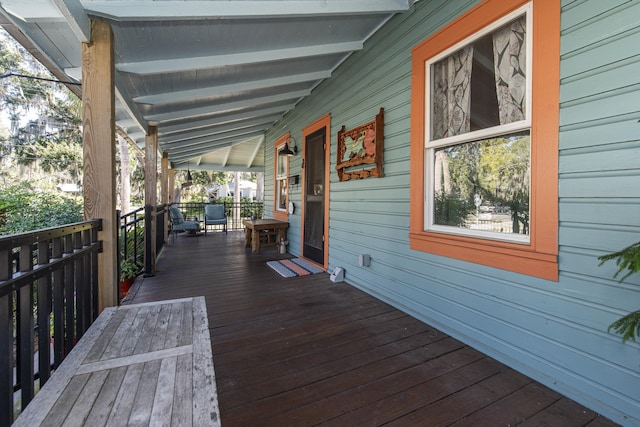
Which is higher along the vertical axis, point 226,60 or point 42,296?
point 226,60

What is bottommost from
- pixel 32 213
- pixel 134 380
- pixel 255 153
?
A: pixel 134 380

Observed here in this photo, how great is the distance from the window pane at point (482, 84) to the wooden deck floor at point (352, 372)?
1.63 metres

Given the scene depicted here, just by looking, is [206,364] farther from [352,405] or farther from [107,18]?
[107,18]

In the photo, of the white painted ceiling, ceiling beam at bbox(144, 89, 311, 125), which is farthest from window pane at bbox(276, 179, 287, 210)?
the white painted ceiling

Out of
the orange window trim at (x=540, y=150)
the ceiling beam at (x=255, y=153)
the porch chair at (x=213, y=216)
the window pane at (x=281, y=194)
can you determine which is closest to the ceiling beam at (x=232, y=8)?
the orange window trim at (x=540, y=150)

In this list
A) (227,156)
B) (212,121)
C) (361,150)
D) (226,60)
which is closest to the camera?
(226,60)

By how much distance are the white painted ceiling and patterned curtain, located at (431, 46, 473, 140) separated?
0.76 meters

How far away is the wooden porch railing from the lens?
103cm

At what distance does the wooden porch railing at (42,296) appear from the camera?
1032mm

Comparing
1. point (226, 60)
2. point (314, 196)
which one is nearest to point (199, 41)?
point (226, 60)

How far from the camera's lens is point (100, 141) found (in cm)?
187

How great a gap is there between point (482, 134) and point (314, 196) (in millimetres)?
2823

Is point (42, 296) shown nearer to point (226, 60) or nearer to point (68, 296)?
point (68, 296)

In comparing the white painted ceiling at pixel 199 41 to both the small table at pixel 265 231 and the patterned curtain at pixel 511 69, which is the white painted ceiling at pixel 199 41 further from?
the small table at pixel 265 231
